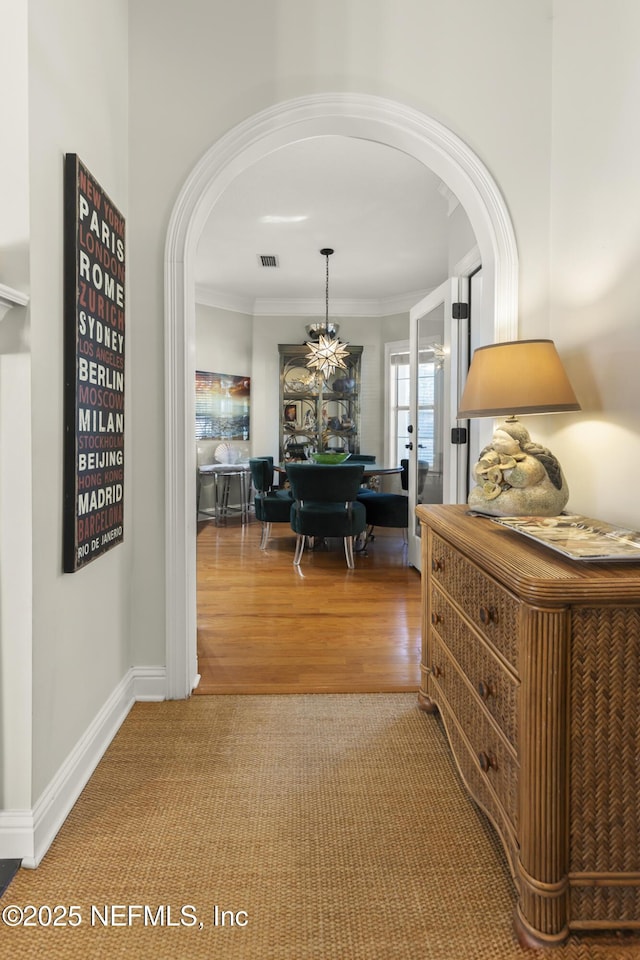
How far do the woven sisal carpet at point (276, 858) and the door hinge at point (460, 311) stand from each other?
7.92 ft

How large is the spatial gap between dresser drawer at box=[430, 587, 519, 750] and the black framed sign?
1.16 metres

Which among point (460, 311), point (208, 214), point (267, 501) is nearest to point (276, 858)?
point (208, 214)

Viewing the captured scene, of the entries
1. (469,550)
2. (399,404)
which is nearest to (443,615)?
(469,550)

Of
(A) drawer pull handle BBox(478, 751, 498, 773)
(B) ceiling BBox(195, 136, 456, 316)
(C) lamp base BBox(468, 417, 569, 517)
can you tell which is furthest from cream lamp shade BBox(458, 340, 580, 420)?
(B) ceiling BBox(195, 136, 456, 316)

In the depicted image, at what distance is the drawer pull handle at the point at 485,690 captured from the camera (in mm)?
1387

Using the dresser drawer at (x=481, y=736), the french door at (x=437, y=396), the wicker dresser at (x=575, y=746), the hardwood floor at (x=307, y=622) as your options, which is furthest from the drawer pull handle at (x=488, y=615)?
the french door at (x=437, y=396)

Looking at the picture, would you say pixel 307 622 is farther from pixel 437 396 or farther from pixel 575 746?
pixel 575 746

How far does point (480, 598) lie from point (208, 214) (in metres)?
1.82

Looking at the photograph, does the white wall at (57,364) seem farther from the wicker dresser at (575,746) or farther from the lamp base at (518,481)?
the lamp base at (518,481)

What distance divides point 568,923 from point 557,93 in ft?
8.73

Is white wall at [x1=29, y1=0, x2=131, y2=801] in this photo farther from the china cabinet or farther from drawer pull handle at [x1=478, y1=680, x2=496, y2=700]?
the china cabinet

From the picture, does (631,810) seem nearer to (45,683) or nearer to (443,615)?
(443,615)

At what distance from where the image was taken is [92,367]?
1.78 meters

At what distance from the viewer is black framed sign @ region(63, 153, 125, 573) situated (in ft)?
5.34
